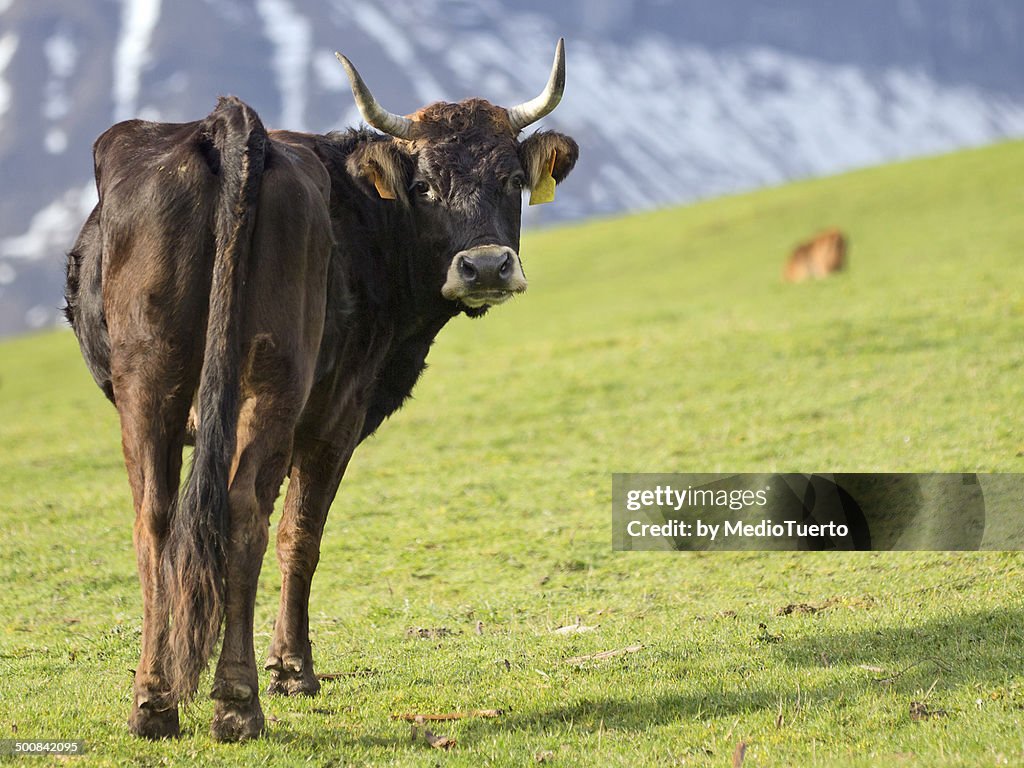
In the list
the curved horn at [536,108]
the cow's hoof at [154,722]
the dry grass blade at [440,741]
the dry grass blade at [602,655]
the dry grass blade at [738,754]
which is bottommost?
the dry grass blade at [440,741]

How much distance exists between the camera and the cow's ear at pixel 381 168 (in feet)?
24.8

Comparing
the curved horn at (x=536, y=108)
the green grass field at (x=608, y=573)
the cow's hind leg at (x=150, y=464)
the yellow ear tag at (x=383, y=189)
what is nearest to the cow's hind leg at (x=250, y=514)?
the green grass field at (x=608, y=573)

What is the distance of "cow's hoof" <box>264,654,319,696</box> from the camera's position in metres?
7.07

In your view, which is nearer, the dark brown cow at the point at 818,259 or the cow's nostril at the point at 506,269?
the cow's nostril at the point at 506,269

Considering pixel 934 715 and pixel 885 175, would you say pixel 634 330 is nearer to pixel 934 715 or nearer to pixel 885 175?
pixel 934 715

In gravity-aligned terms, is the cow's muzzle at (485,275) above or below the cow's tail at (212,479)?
above

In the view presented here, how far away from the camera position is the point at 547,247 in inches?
1855

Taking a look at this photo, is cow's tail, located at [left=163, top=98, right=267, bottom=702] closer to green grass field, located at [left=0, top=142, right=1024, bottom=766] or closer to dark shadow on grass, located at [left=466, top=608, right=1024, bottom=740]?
green grass field, located at [left=0, top=142, right=1024, bottom=766]

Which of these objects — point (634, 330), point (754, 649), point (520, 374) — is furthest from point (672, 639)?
point (634, 330)

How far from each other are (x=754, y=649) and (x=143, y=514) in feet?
11.9

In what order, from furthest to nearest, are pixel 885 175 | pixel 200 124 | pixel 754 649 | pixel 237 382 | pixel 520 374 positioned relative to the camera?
pixel 885 175 → pixel 520 374 → pixel 754 649 → pixel 200 124 → pixel 237 382

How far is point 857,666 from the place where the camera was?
6797 millimetres

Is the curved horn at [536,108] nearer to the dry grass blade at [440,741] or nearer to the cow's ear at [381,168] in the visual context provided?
the cow's ear at [381,168]

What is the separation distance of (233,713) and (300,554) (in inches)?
69.2
